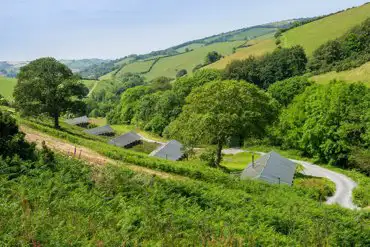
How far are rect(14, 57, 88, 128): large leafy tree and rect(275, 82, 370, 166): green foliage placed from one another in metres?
36.2

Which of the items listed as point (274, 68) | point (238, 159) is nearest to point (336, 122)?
point (238, 159)

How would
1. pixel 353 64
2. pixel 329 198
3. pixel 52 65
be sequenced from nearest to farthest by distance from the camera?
pixel 329 198, pixel 52 65, pixel 353 64

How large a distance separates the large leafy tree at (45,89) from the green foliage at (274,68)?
77748 mm

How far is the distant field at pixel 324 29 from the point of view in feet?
416

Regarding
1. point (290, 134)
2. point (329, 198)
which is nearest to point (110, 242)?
point (329, 198)

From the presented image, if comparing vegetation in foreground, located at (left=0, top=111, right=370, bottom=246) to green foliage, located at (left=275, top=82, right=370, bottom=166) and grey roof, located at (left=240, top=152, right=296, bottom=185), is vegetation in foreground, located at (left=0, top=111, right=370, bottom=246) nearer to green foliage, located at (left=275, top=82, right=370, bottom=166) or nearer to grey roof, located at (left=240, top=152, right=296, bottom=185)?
grey roof, located at (left=240, top=152, right=296, bottom=185)

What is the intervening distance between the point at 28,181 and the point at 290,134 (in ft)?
185

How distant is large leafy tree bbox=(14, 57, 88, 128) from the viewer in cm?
4478

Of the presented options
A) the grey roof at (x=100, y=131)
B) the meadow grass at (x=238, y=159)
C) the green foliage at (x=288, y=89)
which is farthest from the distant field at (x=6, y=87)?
the meadow grass at (x=238, y=159)

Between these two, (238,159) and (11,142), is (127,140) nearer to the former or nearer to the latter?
(238,159)

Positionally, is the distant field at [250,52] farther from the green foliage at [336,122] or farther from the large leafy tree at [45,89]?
the large leafy tree at [45,89]

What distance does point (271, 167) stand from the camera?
40406 mm

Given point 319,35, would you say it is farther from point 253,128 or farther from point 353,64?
point 253,128

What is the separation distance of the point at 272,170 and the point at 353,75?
56471 mm
